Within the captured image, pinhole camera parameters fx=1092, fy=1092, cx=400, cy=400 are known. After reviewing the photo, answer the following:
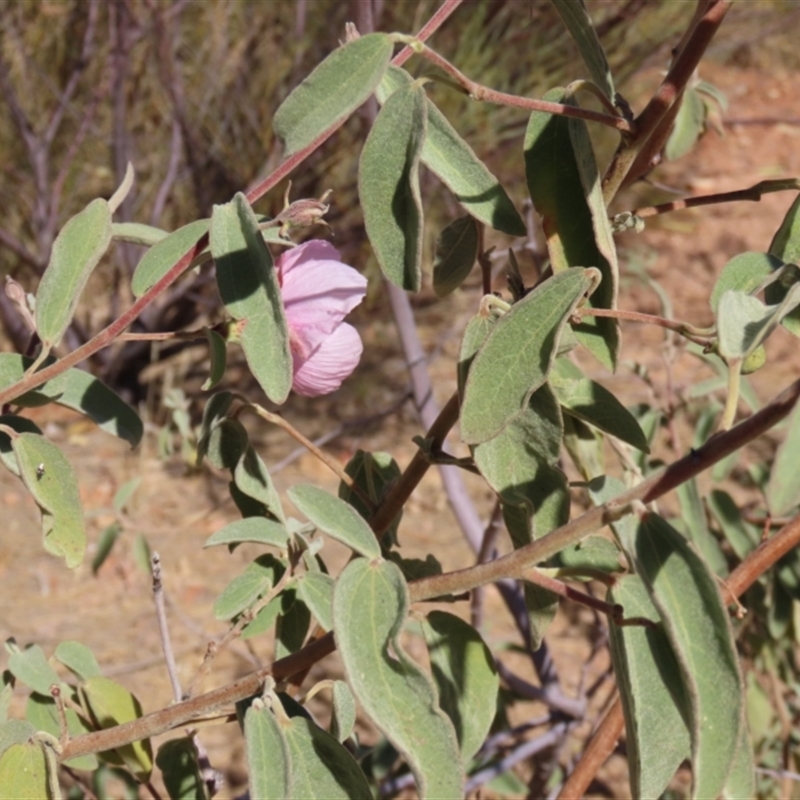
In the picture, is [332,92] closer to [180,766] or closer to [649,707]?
[649,707]

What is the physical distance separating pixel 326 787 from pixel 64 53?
8.18 ft

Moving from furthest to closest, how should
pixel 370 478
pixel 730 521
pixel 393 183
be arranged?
pixel 730 521 → pixel 370 478 → pixel 393 183

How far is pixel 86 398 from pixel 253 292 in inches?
8.3

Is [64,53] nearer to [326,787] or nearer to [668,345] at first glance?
[668,345]

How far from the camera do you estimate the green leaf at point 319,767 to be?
0.56 meters

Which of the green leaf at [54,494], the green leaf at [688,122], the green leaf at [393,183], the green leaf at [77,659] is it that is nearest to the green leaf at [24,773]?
the green leaf at [54,494]

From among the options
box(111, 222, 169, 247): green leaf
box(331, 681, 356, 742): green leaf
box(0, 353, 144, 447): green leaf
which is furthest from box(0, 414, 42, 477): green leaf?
box(331, 681, 356, 742): green leaf

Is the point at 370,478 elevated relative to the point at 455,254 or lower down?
lower down

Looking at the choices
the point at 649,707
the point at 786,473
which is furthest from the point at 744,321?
the point at 649,707

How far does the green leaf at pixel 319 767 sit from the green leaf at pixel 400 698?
0.10m

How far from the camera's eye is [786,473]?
1.41 ft

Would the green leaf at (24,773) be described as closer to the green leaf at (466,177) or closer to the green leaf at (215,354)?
the green leaf at (215,354)

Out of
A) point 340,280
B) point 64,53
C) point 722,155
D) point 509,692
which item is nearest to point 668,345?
point 509,692

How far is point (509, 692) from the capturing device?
1.33 metres
